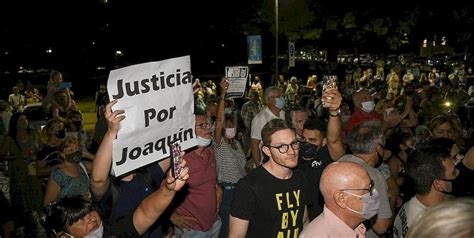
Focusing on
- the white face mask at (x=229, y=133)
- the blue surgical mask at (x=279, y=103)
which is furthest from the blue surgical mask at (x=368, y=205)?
the blue surgical mask at (x=279, y=103)

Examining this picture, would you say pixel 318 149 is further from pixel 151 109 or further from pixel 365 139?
pixel 151 109

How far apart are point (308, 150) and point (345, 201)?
218 cm

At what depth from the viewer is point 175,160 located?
3717mm

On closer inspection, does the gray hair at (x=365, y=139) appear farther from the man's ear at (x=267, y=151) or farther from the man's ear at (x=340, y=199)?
the man's ear at (x=340, y=199)

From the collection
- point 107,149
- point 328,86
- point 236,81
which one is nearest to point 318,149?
point 328,86

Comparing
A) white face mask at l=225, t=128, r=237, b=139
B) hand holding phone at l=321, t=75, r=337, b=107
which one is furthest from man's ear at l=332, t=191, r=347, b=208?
white face mask at l=225, t=128, r=237, b=139

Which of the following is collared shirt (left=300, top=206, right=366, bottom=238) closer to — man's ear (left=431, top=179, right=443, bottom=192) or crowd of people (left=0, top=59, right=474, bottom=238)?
crowd of people (left=0, top=59, right=474, bottom=238)

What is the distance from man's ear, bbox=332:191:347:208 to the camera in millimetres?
3760

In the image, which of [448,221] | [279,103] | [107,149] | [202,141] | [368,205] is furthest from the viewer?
[279,103]

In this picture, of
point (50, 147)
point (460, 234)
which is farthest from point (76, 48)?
point (460, 234)

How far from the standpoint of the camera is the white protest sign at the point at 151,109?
433 centimetres

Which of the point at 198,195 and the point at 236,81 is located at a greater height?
the point at 236,81

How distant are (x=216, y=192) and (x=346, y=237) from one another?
9.27 feet

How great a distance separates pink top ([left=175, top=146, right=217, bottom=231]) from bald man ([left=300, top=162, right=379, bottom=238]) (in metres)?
2.33
